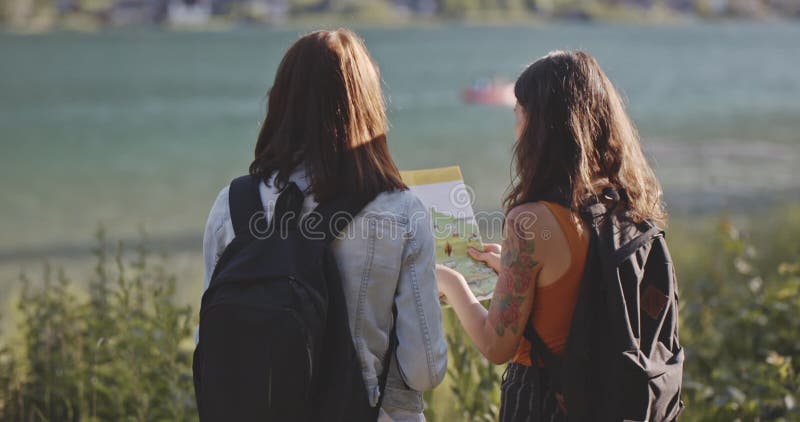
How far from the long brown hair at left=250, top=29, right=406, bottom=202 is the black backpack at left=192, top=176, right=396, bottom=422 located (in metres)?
0.07

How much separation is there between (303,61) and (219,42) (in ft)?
196

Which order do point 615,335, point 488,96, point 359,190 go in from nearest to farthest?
1. point 359,190
2. point 615,335
3. point 488,96

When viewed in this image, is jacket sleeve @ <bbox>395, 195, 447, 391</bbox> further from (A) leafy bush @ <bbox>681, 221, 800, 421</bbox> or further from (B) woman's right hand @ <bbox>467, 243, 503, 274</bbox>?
(A) leafy bush @ <bbox>681, 221, 800, 421</bbox>

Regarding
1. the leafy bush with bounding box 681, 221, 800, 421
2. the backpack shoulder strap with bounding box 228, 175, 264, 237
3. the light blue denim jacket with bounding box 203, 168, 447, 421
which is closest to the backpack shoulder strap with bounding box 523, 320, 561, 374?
the light blue denim jacket with bounding box 203, 168, 447, 421

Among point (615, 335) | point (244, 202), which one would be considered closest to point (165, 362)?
point (244, 202)

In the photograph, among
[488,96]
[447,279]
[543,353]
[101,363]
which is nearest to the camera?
[543,353]

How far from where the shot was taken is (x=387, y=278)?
2221 millimetres

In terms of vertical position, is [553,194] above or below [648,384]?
above

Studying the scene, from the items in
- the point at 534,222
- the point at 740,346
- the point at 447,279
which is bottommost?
the point at 740,346

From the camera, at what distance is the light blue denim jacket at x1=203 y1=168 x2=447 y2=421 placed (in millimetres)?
2197

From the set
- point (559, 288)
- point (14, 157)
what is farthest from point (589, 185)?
point (14, 157)

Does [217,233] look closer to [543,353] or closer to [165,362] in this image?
[543,353]

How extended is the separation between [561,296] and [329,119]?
744mm

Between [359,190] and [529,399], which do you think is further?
[529,399]
